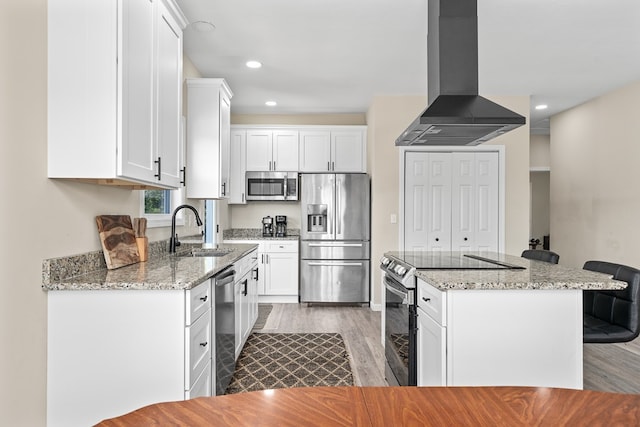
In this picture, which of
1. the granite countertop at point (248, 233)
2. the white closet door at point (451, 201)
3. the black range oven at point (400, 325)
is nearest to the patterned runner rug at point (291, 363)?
the black range oven at point (400, 325)

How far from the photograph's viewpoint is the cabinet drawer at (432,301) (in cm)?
200

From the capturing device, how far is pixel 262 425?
76cm

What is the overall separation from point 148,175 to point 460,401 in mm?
1902

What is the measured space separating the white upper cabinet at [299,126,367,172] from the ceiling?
0.57 meters

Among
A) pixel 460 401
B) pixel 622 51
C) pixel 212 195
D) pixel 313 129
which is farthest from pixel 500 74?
pixel 460 401

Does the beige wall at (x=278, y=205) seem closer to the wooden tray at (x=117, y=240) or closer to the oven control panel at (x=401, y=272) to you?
the oven control panel at (x=401, y=272)

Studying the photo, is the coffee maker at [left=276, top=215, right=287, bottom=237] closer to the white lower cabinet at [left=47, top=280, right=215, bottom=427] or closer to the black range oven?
the black range oven

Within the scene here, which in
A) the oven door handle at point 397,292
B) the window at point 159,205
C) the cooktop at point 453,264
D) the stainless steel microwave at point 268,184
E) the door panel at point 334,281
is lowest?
the door panel at point 334,281

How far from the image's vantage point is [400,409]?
0.83 meters

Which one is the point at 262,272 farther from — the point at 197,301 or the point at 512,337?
the point at 512,337

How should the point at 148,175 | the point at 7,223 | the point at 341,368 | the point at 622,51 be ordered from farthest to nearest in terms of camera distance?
1. the point at 622,51
2. the point at 341,368
3. the point at 148,175
4. the point at 7,223

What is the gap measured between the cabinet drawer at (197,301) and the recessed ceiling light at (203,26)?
2.10 m

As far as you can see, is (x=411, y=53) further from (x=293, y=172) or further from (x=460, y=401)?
(x=460, y=401)

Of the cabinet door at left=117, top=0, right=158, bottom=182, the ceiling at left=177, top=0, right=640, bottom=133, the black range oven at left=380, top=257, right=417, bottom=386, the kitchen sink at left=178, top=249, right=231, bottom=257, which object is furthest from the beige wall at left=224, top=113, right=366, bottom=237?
the cabinet door at left=117, top=0, right=158, bottom=182
